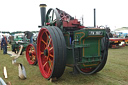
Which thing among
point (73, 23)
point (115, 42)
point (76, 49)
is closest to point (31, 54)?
point (73, 23)

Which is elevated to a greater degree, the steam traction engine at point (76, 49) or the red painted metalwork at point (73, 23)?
the red painted metalwork at point (73, 23)

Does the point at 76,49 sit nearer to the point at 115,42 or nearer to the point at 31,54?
the point at 31,54

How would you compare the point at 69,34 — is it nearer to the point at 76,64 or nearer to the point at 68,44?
the point at 68,44

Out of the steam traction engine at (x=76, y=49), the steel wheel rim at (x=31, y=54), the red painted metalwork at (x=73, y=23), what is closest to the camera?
the steam traction engine at (x=76, y=49)

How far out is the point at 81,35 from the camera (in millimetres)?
2967

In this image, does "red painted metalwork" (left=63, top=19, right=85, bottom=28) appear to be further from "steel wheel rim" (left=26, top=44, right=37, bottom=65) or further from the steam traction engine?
"steel wheel rim" (left=26, top=44, right=37, bottom=65)

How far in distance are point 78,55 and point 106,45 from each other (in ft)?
2.37

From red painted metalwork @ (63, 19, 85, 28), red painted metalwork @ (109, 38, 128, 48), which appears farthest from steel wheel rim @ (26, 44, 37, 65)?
red painted metalwork @ (109, 38, 128, 48)

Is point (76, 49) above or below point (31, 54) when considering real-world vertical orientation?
above

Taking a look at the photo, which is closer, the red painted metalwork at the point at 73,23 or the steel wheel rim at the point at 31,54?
the red painted metalwork at the point at 73,23

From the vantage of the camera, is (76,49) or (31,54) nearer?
(76,49)

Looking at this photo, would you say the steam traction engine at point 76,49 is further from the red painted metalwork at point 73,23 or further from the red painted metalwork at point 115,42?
the red painted metalwork at point 115,42

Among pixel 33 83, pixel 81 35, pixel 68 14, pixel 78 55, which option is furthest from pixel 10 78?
pixel 68 14

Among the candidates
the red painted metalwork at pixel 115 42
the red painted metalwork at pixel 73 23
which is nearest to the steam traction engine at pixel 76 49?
the red painted metalwork at pixel 73 23
